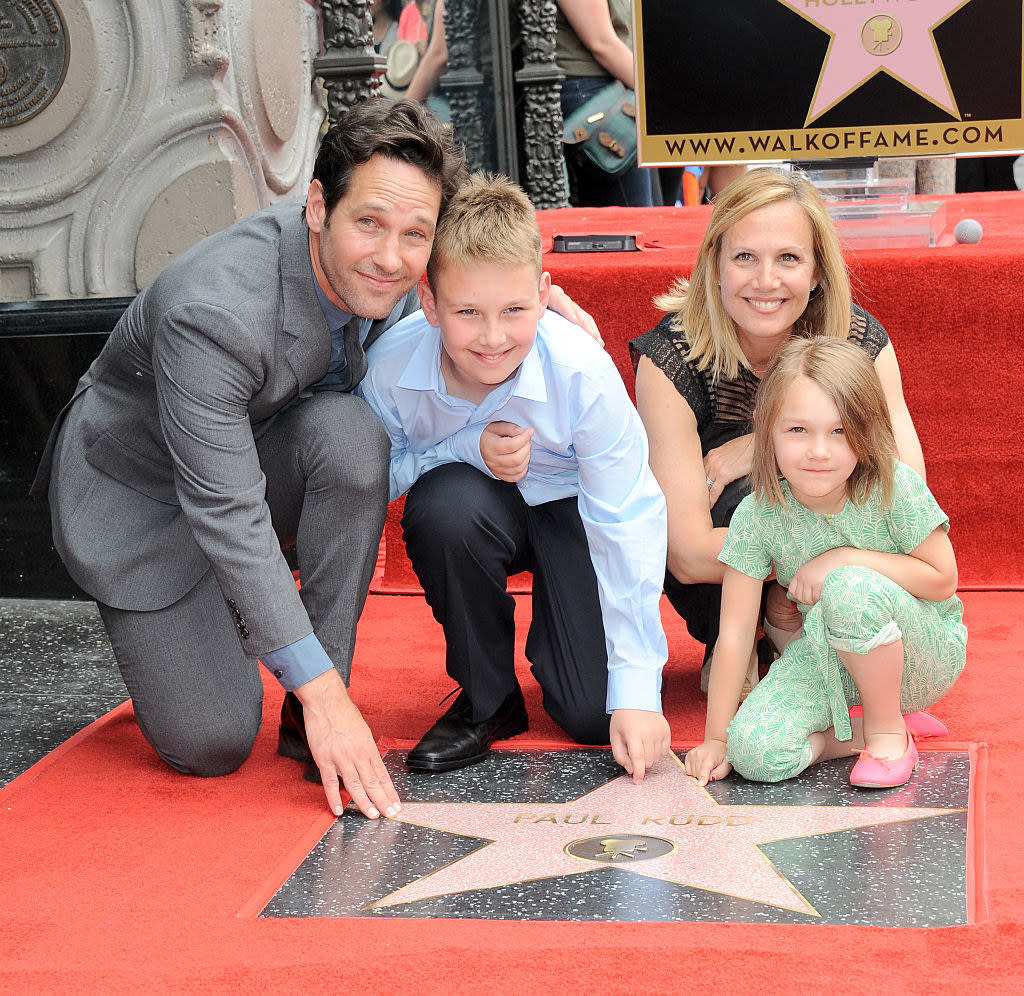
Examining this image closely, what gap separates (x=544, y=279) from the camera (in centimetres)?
185

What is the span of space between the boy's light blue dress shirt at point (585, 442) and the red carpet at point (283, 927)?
9.7 inches

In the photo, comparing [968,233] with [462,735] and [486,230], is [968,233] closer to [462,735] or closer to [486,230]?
[486,230]

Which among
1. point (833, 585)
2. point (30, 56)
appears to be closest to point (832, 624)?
point (833, 585)

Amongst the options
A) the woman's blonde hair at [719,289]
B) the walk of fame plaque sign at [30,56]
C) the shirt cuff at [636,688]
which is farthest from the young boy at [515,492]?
the walk of fame plaque sign at [30,56]

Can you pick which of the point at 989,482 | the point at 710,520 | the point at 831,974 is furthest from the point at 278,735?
the point at 989,482

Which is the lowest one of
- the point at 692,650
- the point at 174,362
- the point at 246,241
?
the point at 692,650

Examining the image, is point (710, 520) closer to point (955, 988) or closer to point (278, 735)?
point (278, 735)

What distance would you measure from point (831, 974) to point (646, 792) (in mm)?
515

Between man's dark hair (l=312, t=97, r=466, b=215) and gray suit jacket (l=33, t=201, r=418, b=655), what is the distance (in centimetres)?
11

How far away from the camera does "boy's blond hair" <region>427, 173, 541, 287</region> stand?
175cm

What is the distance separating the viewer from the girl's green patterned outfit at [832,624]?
172 centimetres

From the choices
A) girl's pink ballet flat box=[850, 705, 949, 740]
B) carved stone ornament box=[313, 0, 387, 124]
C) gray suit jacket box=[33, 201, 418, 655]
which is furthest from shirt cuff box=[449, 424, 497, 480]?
carved stone ornament box=[313, 0, 387, 124]

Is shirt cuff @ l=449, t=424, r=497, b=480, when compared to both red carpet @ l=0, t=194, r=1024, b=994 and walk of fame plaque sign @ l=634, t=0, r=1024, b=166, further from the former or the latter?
walk of fame plaque sign @ l=634, t=0, r=1024, b=166

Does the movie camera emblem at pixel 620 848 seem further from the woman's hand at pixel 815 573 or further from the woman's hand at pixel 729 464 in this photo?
the woman's hand at pixel 729 464
